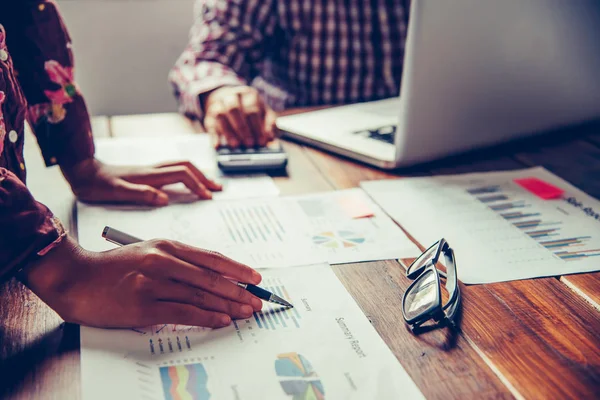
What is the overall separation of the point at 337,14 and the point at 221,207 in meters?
0.87

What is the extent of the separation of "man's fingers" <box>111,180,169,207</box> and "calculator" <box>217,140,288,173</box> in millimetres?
157

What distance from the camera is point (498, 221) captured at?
878 millimetres

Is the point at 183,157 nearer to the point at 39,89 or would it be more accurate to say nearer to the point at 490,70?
the point at 39,89

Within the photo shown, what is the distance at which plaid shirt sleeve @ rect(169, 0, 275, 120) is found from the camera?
135cm

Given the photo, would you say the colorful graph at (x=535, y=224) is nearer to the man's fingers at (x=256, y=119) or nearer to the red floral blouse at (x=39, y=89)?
the man's fingers at (x=256, y=119)

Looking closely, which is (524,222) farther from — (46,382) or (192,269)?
(46,382)

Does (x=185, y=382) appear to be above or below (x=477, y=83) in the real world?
below

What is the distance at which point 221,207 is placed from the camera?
0.89 metres

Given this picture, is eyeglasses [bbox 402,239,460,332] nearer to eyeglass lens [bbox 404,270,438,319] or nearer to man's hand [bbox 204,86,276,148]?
eyeglass lens [bbox 404,270,438,319]

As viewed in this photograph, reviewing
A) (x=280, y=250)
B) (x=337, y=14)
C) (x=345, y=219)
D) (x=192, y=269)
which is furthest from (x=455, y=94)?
(x=337, y=14)

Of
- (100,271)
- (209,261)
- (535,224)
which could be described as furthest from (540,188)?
(100,271)

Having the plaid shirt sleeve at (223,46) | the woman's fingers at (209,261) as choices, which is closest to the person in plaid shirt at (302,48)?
the plaid shirt sleeve at (223,46)

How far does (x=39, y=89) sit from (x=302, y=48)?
0.81 meters

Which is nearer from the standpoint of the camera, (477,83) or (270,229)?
(270,229)
